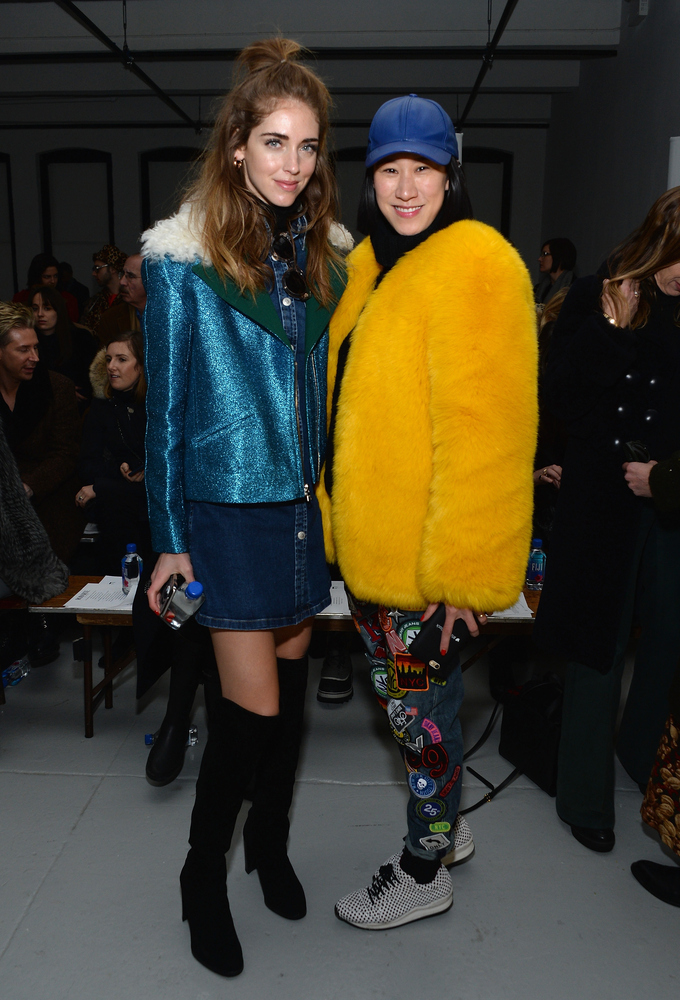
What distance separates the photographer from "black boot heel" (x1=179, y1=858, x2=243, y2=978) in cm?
167

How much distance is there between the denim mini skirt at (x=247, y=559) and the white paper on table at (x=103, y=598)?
1.29 m

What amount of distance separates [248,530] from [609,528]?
37.7 inches

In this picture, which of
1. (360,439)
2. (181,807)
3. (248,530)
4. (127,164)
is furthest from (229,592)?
(127,164)

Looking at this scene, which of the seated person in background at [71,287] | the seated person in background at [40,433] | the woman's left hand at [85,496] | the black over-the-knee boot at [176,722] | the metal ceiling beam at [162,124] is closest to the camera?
the black over-the-knee boot at [176,722]

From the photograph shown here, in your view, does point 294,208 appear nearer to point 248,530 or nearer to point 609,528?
point 248,530

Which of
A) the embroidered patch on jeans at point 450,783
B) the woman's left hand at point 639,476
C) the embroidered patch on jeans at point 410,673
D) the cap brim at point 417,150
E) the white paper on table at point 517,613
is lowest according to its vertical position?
the embroidered patch on jeans at point 450,783

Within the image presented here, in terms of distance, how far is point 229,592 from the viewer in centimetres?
153

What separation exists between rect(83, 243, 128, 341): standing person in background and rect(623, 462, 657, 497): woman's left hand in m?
4.62

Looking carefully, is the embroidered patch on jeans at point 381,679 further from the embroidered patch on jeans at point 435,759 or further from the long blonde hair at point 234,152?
the long blonde hair at point 234,152

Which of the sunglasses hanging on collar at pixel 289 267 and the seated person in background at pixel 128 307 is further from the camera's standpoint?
the seated person in background at pixel 128 307

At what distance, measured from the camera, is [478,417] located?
4.64ft

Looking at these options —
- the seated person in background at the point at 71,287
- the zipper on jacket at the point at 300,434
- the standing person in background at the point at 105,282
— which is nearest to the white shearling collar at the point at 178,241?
the zipper on jacket at the point at 300,434

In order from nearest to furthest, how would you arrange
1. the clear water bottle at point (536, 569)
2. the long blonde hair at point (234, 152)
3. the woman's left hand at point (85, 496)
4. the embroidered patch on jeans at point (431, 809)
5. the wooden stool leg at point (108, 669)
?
the long blonde hair at point (234, 152), the embroidered patch on jeans at point (431, 809), the wooden stool leg at point (108, 669), the clear water bottle at point (536, 569), the woman's left hand at point (85, 496)

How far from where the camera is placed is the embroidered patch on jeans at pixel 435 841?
177cm
